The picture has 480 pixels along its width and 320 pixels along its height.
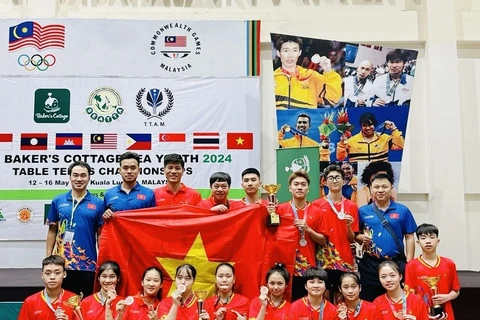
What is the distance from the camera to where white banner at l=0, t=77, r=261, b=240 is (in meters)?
7.21

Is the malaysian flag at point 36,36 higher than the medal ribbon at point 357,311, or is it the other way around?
the malaysian flag at point 36,36

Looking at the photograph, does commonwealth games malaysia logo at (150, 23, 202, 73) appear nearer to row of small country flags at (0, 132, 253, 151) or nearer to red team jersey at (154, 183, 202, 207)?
row of small country flags at (0, 132, 253, 151)

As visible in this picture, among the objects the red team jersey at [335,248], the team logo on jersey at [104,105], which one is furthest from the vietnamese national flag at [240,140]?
the red team jersey at [335,248]

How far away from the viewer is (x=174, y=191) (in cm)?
515

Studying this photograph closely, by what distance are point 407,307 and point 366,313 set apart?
1.09ft

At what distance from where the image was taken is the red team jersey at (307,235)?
15.3 feet

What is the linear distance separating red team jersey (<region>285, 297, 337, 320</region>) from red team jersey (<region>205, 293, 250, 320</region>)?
1.24 feet

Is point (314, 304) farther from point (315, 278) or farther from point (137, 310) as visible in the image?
point (137, 310)

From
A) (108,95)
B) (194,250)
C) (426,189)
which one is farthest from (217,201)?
Result: (426,189)

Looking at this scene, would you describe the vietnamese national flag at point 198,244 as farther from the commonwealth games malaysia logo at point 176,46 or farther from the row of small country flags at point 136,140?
the commonwealth games malaysia logo at point 176,46

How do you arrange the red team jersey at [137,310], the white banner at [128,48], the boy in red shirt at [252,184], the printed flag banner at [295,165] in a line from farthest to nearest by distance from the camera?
the white banner at [128,48] → the printed flag banner at [295,165] → the boy in red shirt at [252,184] → the red team jersey at [137,310]

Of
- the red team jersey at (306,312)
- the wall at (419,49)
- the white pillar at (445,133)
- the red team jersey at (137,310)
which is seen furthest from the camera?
the wall at (419,49)

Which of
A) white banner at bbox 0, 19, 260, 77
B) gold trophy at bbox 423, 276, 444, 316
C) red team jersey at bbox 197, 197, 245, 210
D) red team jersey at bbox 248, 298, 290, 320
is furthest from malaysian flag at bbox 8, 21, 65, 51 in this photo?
gold trophy at bbox 423, 276, 444, 316

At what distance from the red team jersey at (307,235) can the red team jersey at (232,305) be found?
1.93 ft
